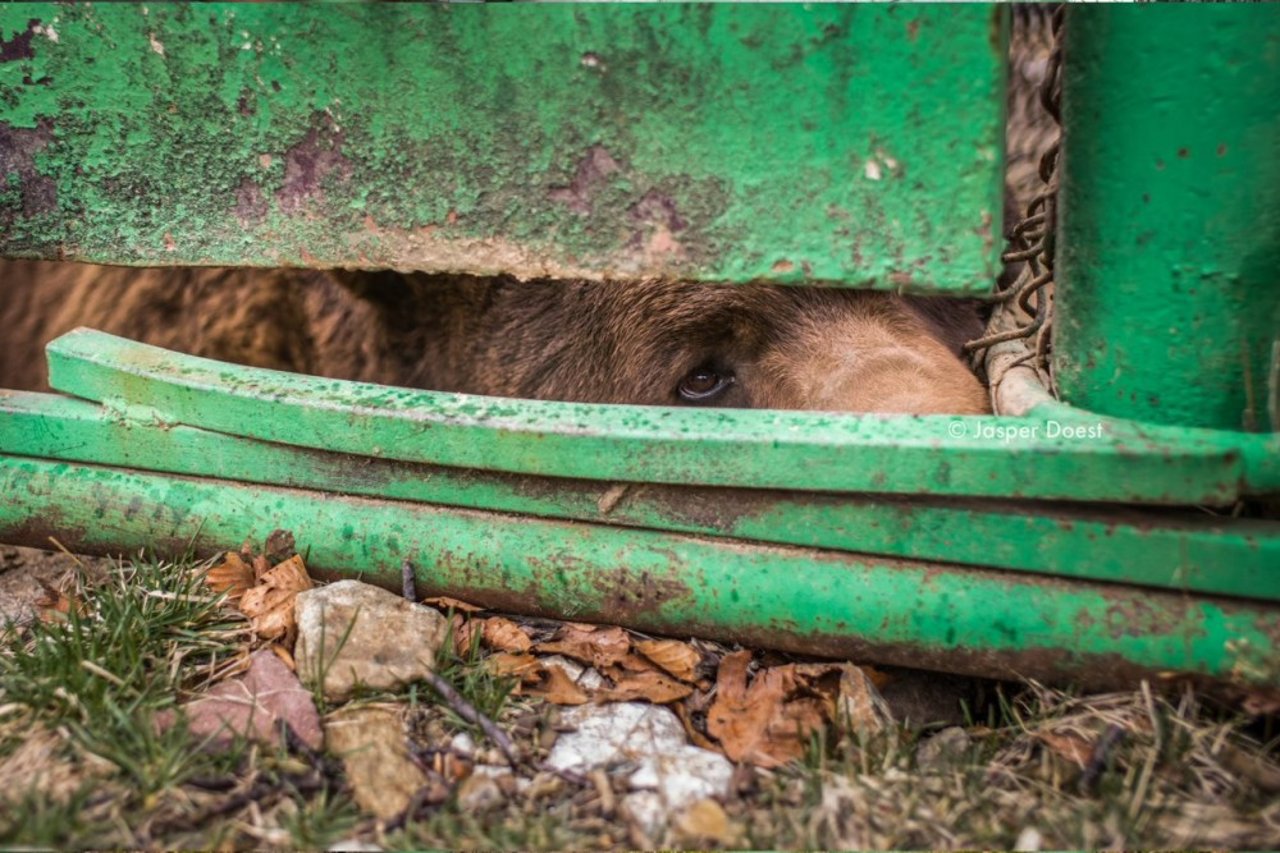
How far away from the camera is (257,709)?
60.4 inches

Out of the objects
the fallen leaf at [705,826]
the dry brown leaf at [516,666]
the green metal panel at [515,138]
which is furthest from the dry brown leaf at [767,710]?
the green metal panel at [515,138]

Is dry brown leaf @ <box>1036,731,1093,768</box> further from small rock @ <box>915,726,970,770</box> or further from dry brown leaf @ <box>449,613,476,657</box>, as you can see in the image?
dry brown leaf @ <box>449,613,476,657</box>

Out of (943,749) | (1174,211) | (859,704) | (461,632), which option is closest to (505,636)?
(461,632)

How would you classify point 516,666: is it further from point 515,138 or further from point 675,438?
point 515,138

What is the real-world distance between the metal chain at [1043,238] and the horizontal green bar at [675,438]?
0.35 meters

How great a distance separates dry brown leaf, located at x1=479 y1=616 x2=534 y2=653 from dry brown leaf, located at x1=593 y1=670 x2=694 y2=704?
0.16 meters

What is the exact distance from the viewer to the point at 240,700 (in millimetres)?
1542

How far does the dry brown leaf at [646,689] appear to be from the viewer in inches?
66.0

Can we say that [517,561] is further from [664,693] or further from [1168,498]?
[1168,498]

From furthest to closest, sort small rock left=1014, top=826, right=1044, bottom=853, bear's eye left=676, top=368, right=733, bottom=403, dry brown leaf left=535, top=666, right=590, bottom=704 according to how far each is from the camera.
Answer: bear's eye left=676, top=368, right=733, bottom=403 < dry brown leaf left=535, top=666, right=590, bottom=704 < small rock left=1014, top=826, right=1044, bottom=853

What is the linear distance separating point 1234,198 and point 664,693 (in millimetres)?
1099

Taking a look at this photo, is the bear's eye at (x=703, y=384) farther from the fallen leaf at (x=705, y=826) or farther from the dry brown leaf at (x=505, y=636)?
the fallen leaf at (x=705, y=826)

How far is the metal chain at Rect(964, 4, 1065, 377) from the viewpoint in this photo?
1.59 m

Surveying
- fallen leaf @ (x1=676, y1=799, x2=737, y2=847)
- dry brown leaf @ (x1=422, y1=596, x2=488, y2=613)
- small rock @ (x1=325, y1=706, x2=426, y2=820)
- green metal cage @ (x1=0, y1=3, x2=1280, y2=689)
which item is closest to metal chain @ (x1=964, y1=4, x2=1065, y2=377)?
green metal cage @ (x1=0, y1=3, x2=1280, y2=689)
